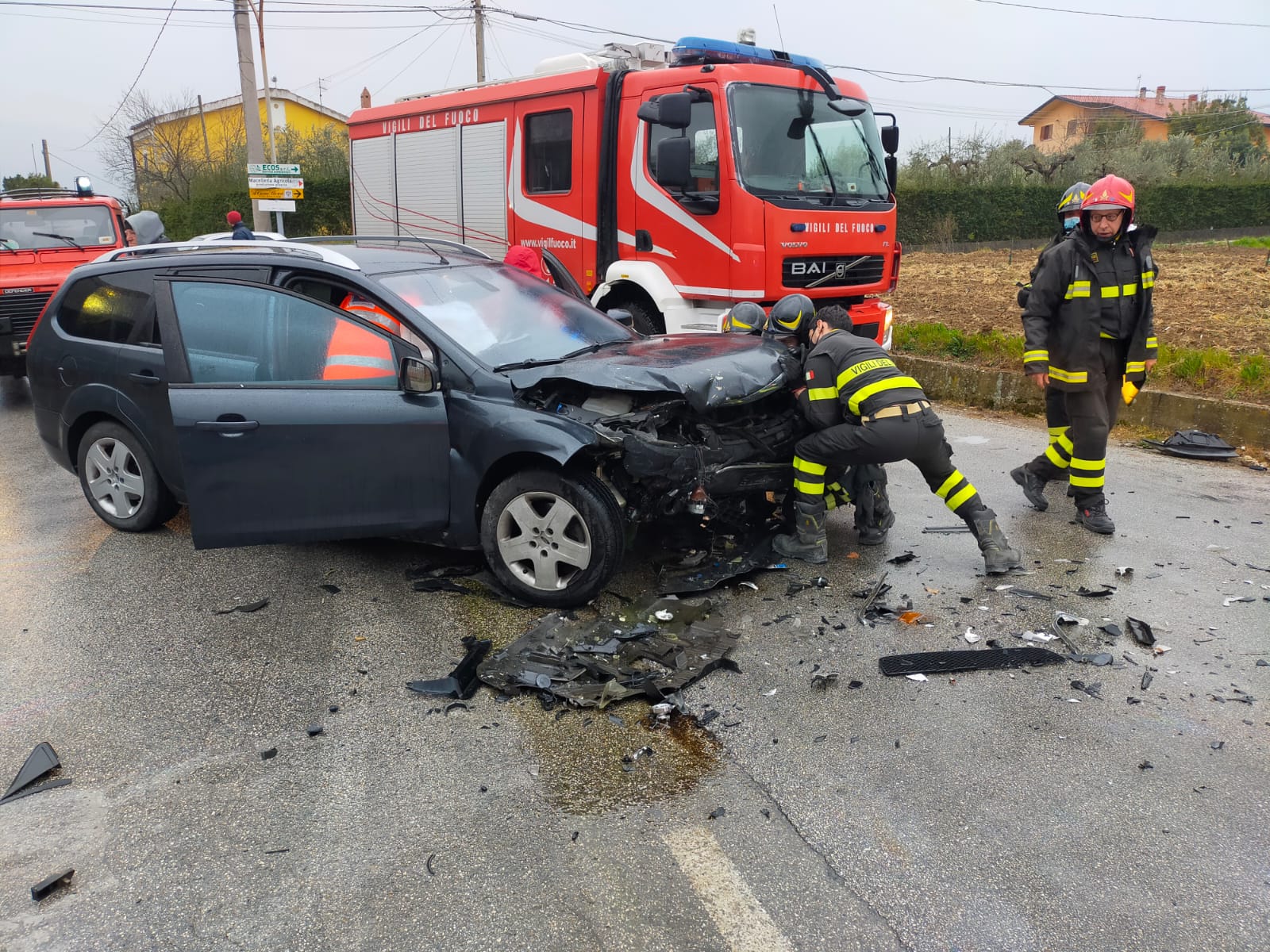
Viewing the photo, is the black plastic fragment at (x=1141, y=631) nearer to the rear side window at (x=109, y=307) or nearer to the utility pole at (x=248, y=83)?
the rear side window at (x=109, y=307)

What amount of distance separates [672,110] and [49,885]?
6.74 meters

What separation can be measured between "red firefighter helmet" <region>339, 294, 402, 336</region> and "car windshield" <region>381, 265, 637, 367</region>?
117 millimetres

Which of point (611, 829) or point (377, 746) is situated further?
point (377, 746)

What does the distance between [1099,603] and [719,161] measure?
4734 mm

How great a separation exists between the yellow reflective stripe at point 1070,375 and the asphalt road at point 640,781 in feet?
→ 3.93

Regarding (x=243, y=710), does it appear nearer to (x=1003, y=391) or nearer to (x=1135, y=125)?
(x=1003, y=391)

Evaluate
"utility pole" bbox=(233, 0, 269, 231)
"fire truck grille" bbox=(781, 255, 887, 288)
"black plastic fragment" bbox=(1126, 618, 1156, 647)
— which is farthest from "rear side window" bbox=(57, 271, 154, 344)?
"utility pole" bbox=(233, 0, 269, 231)

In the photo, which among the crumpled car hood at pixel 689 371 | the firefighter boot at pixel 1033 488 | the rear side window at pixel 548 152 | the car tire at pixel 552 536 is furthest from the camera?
the rear side window at pixel 548 152

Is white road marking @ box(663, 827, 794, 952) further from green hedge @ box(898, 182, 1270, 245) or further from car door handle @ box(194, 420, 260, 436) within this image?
green hedge @ box(898, 182, 1270, 245)

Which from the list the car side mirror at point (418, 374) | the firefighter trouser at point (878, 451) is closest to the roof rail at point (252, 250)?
the car side mirror at point (418, 374)

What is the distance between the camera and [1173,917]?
2520mm

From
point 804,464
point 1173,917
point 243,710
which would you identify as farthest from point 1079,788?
point 243,710

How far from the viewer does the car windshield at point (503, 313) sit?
4.80 meters

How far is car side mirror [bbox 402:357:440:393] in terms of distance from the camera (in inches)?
177
